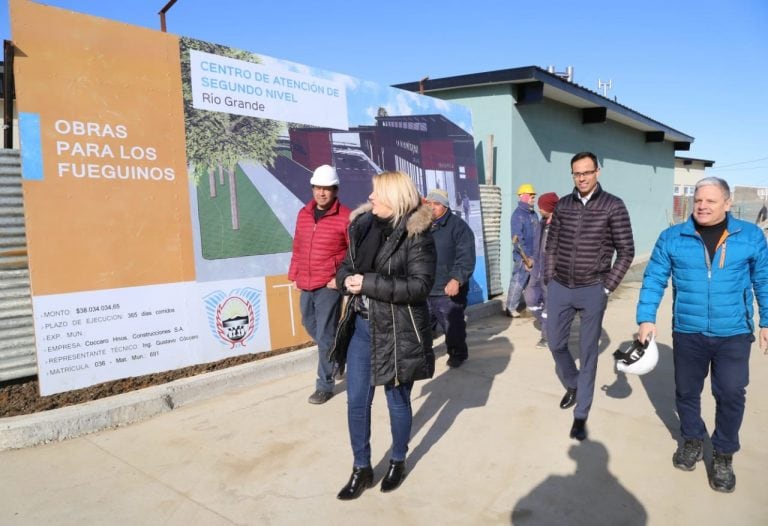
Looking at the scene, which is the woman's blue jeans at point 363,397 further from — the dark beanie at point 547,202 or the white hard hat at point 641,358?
the dark beanie at point 547,202

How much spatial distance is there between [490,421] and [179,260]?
3041 mm

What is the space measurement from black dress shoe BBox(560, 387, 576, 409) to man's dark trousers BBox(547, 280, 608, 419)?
34cm

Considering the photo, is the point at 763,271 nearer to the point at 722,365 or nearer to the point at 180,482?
the point at 722,365

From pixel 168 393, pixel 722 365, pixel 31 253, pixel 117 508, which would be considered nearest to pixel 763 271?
pixel 722 365

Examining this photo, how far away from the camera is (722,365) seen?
10.9ft

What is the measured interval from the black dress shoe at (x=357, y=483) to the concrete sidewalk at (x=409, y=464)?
0.04 metres

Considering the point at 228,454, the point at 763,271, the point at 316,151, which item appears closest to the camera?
the point at 763,271

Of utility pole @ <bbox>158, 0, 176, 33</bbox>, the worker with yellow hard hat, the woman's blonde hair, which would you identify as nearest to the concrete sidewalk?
the woman's blonde hair

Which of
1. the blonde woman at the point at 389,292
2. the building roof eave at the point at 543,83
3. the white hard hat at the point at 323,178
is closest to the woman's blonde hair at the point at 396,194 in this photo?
the blonde woman at the point at 389,292

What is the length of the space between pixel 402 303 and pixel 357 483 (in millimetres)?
1107

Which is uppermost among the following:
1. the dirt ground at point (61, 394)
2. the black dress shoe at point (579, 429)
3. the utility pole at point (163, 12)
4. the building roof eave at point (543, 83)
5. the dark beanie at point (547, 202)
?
the building roof eave at point (543, 83)

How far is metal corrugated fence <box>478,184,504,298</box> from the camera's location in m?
9.05

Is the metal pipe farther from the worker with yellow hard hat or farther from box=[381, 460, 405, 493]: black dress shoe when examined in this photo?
the worker with yellow hard hat

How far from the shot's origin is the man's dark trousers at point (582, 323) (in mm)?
4043
